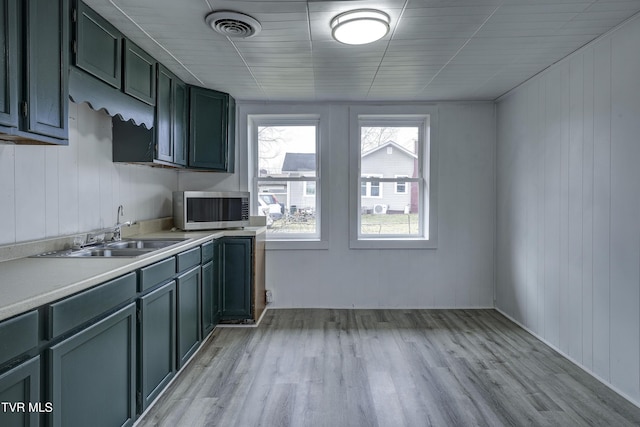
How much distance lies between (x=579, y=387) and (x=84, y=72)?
138 inches

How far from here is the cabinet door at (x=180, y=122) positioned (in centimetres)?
315

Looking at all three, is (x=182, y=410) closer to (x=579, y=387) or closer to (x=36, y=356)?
(x=36, y=356)

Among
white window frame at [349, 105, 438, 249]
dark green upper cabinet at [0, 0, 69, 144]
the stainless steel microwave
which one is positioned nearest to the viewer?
dark green upper cabinet at [0, 0, 69, 144]

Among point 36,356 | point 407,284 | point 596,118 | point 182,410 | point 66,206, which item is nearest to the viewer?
point 36,356

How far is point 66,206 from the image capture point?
2303 mm

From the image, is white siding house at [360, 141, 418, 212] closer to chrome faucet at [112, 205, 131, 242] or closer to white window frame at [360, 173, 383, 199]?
white window frame at [360, 173, 383, 199]

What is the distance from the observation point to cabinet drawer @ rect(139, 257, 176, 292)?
1.97 m

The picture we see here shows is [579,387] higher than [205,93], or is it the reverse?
[205,93]

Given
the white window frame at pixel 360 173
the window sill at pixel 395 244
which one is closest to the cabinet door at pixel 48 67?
the white window frame at pixel 360 173

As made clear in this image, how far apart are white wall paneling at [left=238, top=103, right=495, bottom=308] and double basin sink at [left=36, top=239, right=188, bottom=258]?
4.83 ft

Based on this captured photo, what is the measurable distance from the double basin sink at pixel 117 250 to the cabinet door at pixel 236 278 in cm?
69

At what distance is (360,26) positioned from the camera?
216 cm

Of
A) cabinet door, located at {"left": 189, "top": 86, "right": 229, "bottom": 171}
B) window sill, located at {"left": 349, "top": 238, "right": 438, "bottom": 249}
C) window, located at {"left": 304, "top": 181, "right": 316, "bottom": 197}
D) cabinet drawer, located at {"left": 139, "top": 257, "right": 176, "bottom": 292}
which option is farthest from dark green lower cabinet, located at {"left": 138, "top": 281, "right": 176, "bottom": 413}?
window sill, located at {"left": 349, "top": 238, "right": 438, "bottom": 249}

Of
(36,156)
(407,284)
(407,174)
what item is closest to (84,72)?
(36,156)
